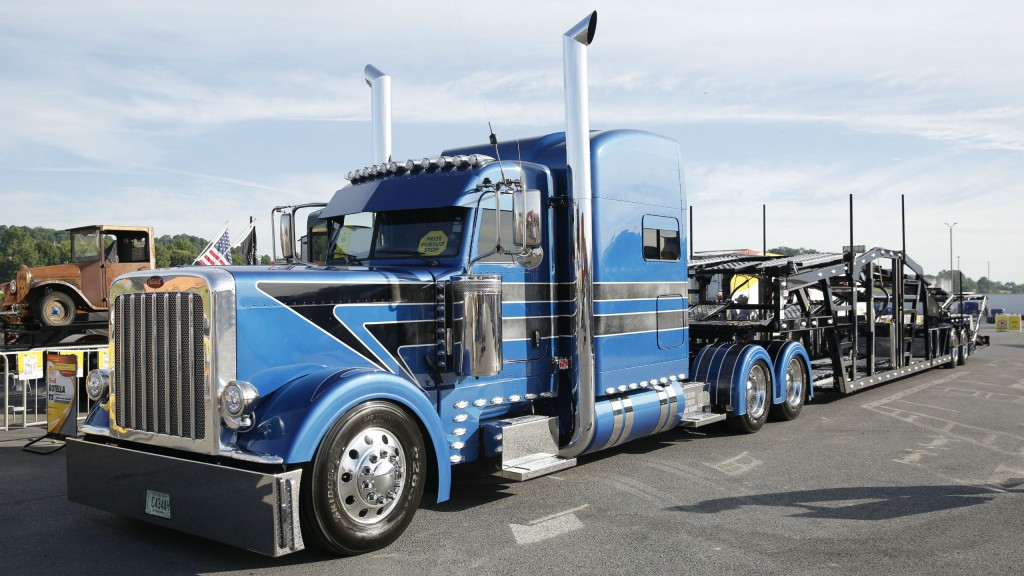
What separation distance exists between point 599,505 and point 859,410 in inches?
257

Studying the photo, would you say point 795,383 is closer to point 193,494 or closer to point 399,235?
point 399,235

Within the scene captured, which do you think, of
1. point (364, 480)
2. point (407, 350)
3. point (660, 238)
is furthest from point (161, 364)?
point (660, 238)

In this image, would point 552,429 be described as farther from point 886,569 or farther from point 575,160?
point 886,569

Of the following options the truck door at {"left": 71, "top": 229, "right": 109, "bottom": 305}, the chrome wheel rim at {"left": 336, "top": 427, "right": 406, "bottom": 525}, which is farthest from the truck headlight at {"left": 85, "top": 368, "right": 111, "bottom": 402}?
the truck door at {"left": 71, "top": 229, "right": 109, "bottom": 305}

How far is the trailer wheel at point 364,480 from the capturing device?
495cm

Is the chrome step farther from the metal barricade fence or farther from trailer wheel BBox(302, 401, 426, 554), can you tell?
the metal barricade fence

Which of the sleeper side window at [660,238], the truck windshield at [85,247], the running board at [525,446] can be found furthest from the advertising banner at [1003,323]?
the running board at [525,446]

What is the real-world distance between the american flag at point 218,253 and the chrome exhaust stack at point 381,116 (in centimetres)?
482

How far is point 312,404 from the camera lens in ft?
16.1

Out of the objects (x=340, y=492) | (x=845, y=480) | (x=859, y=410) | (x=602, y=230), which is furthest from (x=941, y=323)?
(x=340, y=492)

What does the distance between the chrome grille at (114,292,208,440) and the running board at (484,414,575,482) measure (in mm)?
2242

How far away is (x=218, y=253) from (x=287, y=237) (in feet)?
22.2

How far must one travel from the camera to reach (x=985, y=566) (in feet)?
16.3

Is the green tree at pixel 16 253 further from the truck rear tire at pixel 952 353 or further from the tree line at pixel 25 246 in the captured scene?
the truck rear tire at pixel 952 353
